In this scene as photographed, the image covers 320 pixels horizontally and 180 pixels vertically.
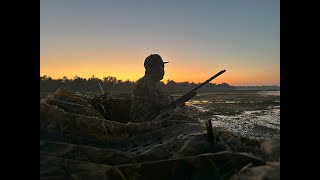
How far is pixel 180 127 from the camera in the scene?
4.06m

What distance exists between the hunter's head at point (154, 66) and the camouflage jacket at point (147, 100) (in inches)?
12.4

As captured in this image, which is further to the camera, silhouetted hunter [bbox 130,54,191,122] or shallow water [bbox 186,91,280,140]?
shallow water [bbox 186,91,280,140]

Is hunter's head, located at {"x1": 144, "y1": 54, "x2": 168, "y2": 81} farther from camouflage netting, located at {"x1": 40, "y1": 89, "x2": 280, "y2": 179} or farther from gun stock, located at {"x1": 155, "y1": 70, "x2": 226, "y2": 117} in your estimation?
camouflage netting, located at {"x1": 40, "y1": 89, "x2": 280, "y2": 179}

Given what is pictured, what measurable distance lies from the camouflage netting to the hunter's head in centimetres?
381

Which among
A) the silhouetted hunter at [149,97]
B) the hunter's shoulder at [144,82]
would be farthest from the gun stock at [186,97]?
the hunter's shoulder at [144,82]

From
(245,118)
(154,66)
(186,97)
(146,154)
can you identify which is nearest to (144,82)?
(154,66)

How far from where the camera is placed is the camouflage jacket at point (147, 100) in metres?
6.79

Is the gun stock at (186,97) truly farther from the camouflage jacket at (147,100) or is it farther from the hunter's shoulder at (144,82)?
the hunter's shoulder at (144,82)

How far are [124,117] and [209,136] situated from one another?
4.92m

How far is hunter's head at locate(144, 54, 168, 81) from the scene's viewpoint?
7656mm

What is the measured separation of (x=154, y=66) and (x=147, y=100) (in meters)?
1.09

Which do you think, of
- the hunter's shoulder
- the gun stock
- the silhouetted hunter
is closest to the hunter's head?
the silhouetted hunter

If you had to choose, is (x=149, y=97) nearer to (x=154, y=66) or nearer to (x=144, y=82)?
(x=144, y=82)
